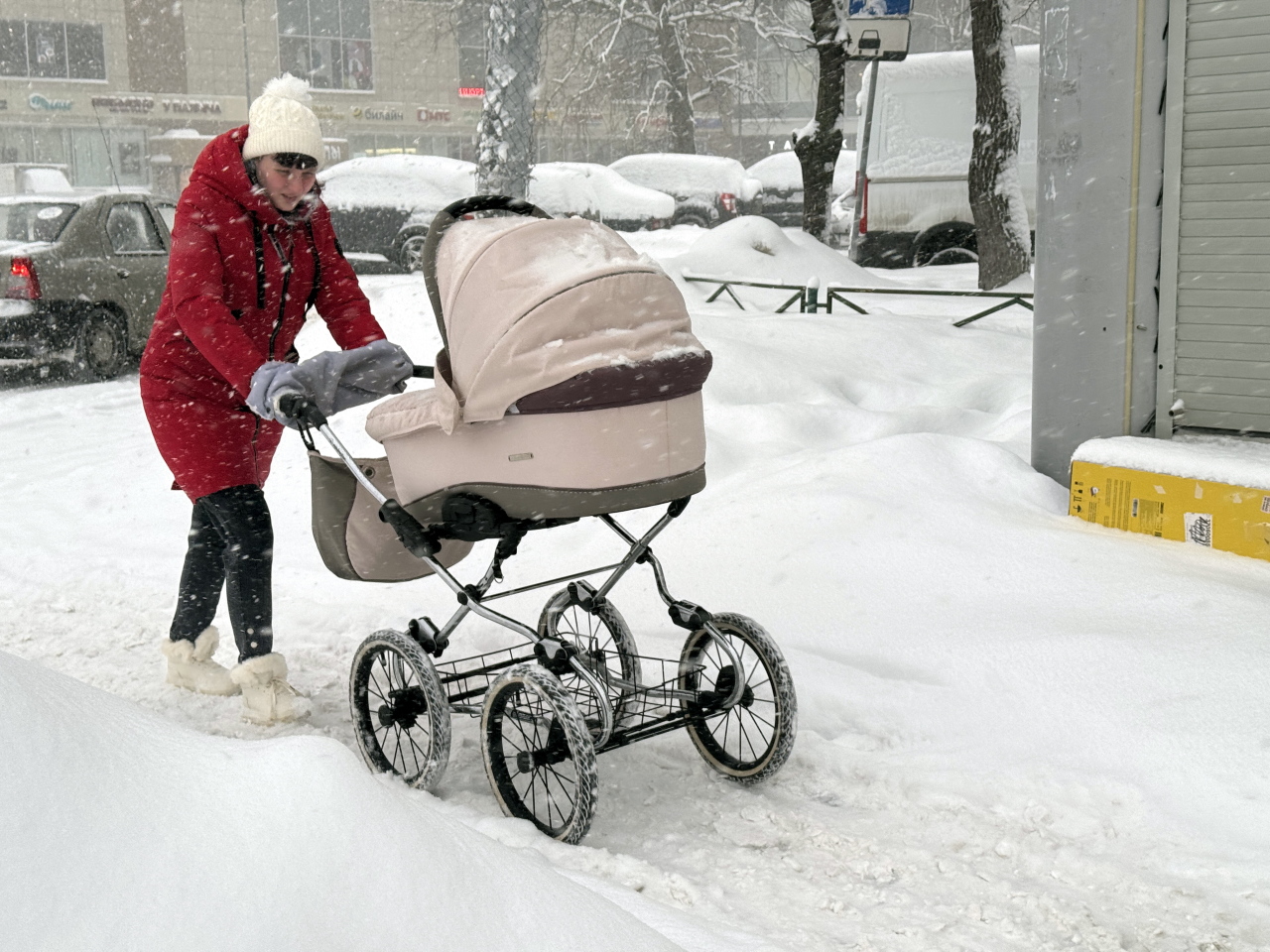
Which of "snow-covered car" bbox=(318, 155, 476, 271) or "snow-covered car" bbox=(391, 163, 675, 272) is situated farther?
"snow-covered car" bbox=(391, 163, 675, 272)

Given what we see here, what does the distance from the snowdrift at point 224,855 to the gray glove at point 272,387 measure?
4.29 ft

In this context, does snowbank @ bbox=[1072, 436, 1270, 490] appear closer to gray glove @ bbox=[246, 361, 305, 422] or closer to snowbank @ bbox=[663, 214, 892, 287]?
gray glove @ bbox=[246, 361, 305, 422]

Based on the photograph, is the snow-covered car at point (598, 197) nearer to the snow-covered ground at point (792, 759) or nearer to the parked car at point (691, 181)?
the parked car at point (691, 181)

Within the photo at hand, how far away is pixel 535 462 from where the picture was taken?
336cm

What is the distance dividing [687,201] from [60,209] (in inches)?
674

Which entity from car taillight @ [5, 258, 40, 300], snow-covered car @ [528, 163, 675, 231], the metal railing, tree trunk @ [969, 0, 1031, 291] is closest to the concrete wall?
the metal railing

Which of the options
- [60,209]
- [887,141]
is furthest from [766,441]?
[887,141]

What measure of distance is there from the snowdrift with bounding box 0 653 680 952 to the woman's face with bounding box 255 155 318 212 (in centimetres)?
200

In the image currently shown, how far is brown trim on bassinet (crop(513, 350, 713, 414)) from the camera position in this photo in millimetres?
3299

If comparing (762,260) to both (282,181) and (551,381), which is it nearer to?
(282,181)

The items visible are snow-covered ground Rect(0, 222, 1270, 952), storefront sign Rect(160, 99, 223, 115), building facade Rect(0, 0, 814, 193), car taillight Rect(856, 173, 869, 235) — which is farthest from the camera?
storefront sign Rect(160, 99, 223, 115)

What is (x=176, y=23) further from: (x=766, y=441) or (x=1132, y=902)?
(x=1132, y=902)

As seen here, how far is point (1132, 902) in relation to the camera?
3.24 meters

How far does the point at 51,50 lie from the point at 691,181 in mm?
30915
